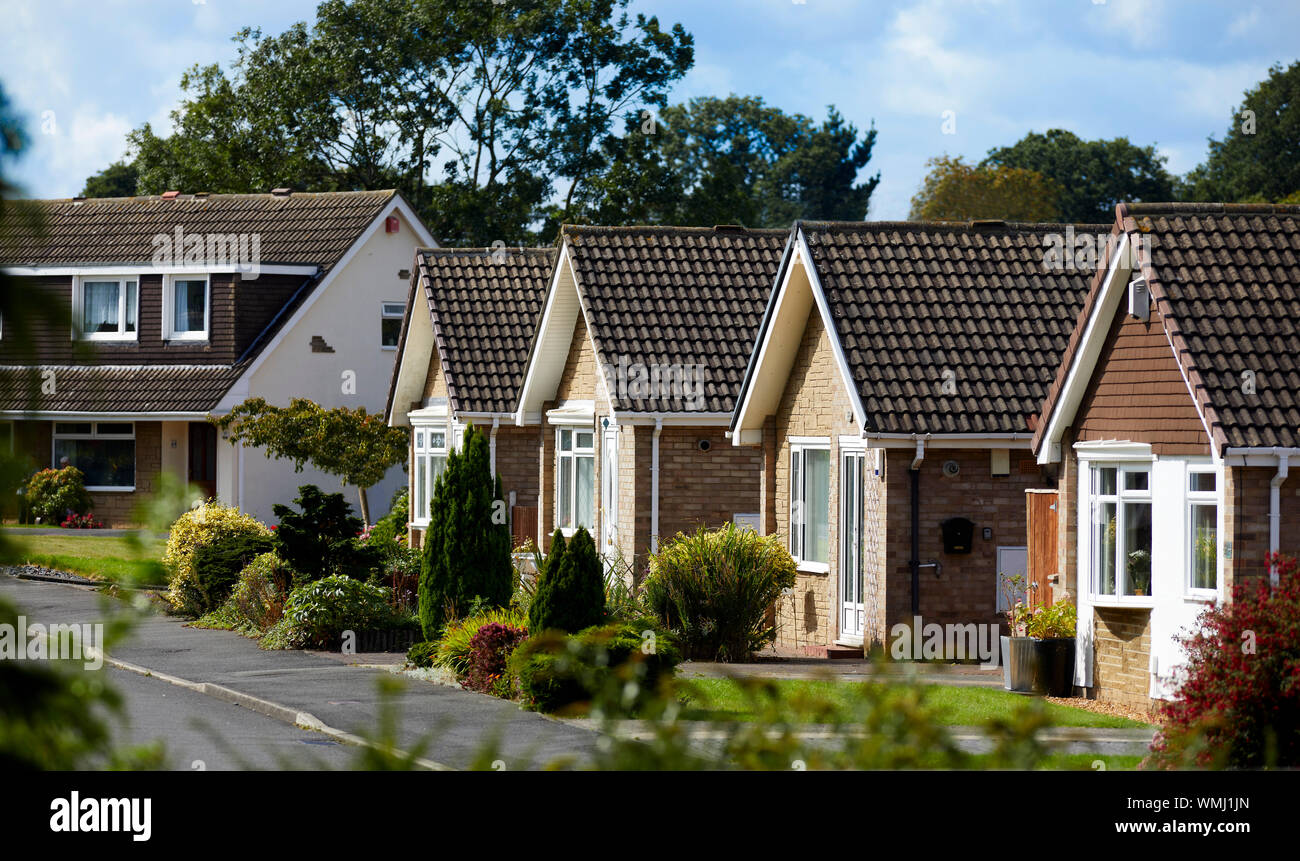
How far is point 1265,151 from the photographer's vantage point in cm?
8350

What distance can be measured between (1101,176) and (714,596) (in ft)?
253

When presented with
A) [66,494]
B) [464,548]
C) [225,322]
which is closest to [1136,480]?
[464,548]

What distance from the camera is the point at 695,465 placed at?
25.2m

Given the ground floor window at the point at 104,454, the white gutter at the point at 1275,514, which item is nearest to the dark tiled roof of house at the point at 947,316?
the white gutter at the point at 1275,514

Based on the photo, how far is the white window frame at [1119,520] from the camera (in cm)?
1675

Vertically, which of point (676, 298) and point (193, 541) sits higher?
point (676, 298)

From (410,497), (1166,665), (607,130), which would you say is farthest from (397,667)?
(607,130)

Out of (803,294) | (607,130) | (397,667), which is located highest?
(607,130)

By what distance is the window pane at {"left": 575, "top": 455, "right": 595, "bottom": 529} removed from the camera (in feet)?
90.7

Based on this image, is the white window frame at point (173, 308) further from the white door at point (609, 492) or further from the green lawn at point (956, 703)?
the green lawn at point (956, 703)

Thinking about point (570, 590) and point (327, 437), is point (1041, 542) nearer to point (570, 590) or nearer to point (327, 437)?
point (570, 590)
